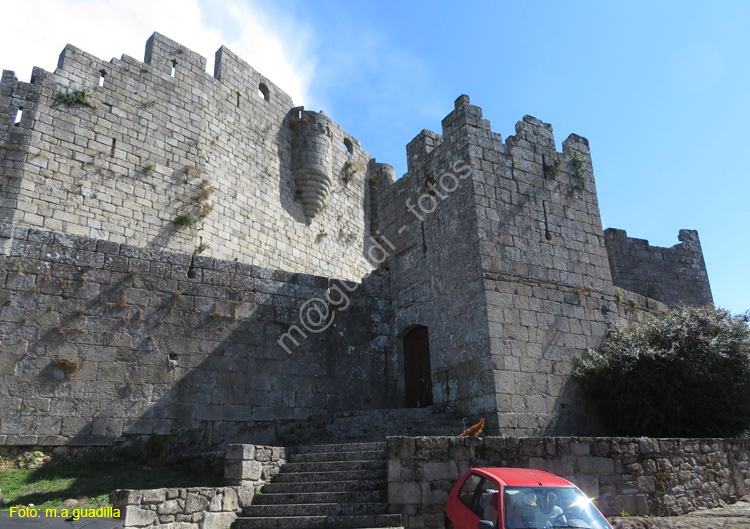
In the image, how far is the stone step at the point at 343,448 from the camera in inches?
303

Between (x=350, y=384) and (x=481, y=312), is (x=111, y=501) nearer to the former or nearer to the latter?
(x=350, y=384)

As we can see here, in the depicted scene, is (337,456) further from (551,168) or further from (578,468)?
(551,168)

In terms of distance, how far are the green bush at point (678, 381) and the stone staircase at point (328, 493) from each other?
14.9ft

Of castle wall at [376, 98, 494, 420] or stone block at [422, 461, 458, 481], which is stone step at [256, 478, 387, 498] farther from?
castle wall at [376, 98, 494, 420]

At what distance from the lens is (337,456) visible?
25.2 feet

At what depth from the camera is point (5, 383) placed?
779cm

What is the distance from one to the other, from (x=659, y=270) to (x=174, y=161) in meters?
14.7

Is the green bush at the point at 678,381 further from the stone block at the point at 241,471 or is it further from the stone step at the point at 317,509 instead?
the stone block at the point at 241,471

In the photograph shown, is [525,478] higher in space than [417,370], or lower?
lower

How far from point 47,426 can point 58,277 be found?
7.26 feet

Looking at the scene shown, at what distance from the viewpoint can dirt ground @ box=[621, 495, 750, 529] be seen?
6.18 meters

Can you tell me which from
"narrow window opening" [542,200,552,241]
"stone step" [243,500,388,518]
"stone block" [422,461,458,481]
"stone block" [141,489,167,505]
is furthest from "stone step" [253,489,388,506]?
"narrow window opening" [542,200,552,241]

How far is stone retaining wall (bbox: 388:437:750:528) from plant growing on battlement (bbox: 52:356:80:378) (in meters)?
4.92

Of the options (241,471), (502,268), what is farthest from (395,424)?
(502,268)
